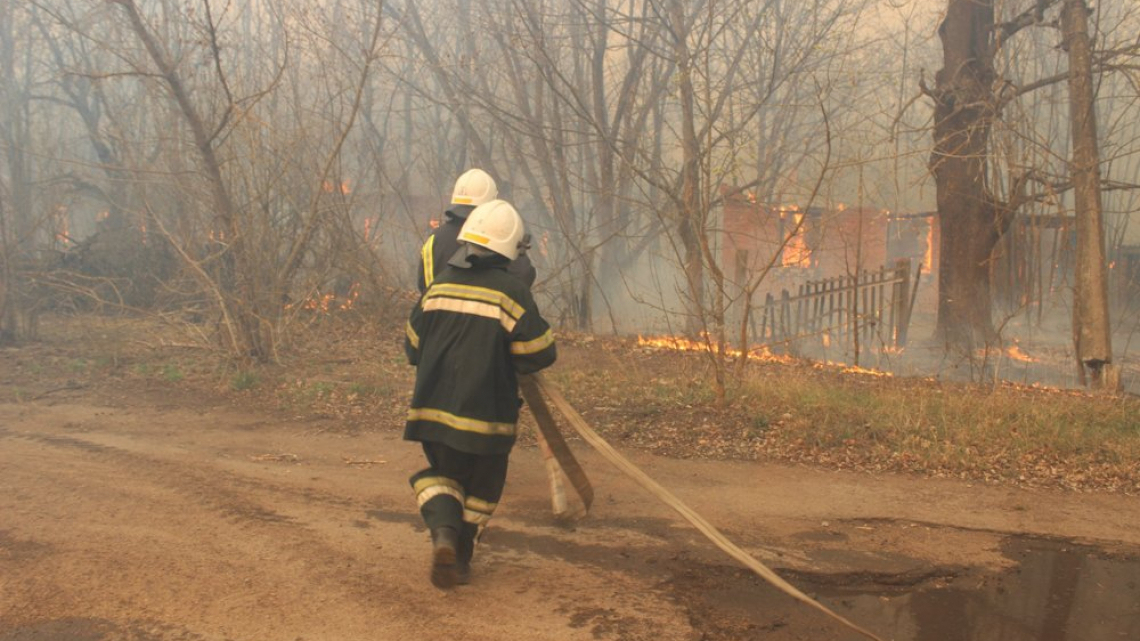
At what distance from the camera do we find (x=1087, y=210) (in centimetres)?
951

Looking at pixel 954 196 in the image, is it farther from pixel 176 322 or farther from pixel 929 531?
pixel 176 322

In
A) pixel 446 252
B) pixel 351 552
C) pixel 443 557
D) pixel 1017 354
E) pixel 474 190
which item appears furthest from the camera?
pixel 1017 354

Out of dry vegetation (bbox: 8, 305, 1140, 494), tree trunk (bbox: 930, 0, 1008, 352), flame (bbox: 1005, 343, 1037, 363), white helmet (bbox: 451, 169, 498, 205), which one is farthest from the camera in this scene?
flame (bbox: 1005, 343, 1037, 363)

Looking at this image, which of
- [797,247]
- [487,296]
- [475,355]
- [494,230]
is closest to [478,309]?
[487,296]

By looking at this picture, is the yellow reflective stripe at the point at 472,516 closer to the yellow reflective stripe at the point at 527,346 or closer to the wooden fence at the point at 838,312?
the yellow reflective stripe at the point at 527,346

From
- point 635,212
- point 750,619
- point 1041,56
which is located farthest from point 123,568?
point 1041,56

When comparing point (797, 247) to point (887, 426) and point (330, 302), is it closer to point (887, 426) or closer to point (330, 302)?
point (887, 426)

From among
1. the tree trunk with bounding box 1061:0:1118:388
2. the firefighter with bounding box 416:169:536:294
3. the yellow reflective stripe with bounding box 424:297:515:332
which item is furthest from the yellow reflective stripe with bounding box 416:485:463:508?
the tree trunk with bounding box 1061:0:1118:388

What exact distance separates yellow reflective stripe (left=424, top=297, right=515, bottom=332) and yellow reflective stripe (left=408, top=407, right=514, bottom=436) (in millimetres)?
438

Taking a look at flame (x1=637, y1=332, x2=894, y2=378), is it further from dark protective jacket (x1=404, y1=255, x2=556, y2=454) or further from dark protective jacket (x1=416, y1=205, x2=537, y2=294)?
dark protective jacket (x1=404, y1=255, x2=556, y2=454)

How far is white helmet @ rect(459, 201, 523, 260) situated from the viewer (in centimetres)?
429

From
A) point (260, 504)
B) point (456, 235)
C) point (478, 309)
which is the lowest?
point (260, 504)

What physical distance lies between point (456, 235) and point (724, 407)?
10.9 feet

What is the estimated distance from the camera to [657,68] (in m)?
15.3
